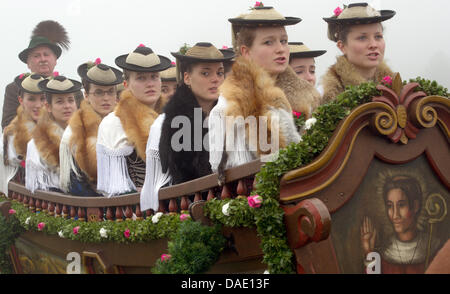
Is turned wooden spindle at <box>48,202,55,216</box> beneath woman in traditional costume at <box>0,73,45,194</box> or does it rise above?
beneath

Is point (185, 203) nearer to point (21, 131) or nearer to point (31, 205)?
point (31, 205)

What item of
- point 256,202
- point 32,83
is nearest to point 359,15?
point 256,202

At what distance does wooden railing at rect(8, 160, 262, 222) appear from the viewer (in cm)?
324

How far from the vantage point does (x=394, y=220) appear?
2.90 metres

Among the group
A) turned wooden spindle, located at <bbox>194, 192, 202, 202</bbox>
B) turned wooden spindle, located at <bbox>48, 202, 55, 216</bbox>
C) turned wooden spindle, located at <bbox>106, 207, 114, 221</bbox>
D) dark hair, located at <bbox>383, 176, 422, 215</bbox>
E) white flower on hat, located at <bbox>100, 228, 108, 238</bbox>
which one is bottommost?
turned wooden spindle, located at <bbox>48, 202, 55, 216</bbox>

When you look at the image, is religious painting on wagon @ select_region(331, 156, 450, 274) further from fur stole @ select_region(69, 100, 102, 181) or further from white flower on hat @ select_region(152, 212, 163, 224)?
fur stole @ select_region(69, 100, 102, 181)

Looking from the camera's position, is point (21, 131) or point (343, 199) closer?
point (343, 199)

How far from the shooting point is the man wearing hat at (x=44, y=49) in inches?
261

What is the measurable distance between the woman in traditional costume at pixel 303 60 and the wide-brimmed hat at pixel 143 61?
1055mm

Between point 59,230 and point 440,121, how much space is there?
3397mm

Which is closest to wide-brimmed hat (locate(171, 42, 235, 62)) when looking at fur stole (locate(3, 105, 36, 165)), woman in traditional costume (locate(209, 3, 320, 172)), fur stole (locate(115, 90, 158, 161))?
woman in traditional costume (locate(209, 3, 320, 172))

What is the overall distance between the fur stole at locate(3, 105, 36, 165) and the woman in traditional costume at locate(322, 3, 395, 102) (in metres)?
3.74

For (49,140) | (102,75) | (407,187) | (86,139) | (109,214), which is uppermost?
(102,75)

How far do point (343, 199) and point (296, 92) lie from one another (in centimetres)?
135
